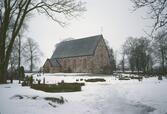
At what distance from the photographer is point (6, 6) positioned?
19953 millimetres

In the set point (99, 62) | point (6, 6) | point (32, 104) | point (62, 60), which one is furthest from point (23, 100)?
point (62, 60)

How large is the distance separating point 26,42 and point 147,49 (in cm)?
3920

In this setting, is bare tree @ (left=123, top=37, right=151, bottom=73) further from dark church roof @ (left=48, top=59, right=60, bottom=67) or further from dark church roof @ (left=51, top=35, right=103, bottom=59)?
dark church roof @ (left=48, top=59, right=60, bottom=67)

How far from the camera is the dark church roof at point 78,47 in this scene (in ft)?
199

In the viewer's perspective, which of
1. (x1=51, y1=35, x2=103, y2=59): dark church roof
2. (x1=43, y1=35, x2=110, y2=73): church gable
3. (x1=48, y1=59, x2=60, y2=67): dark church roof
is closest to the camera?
(x1=43, y1=35, x2=110, y2=73): church gable

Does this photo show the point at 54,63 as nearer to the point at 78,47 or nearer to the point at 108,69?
the point at 78,47

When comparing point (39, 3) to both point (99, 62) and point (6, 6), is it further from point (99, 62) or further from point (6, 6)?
point (99, 62)

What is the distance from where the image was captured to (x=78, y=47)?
6519 centimetres

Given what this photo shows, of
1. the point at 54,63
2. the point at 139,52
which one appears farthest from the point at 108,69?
the point at 54,63

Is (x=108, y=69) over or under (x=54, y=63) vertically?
under

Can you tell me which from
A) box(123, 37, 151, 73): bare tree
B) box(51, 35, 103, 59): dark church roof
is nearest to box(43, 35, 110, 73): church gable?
box(51, 35, 103, 59): dark church roof

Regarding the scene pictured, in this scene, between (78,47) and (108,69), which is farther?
(78,47)

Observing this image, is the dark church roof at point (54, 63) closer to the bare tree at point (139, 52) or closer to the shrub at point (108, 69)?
the shrub at point (108, 69)

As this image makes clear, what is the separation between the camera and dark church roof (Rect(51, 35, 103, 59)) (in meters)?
60.8
